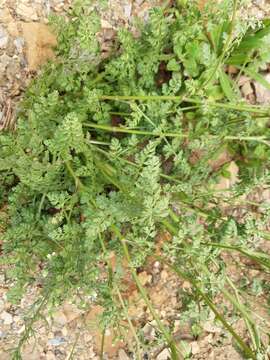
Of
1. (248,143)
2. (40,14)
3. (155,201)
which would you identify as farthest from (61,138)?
(248,143)

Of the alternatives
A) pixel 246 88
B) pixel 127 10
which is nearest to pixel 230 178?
pixel 246 88

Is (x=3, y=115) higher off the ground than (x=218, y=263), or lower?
higher

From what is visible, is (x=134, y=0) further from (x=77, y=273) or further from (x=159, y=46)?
(x=77, y=273)

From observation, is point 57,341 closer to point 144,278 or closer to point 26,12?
point 144,278

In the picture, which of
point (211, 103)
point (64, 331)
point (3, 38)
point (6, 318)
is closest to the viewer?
point (211, 103)

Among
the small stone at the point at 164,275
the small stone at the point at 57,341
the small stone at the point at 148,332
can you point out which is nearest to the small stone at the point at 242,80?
the small stone at the point at 164,275

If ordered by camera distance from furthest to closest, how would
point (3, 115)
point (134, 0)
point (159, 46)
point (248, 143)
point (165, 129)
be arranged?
1. point (248, 143)
2. point (134, 0)
3. point (3, 115)
4. point (159, 46)
5. point (165, 129)
